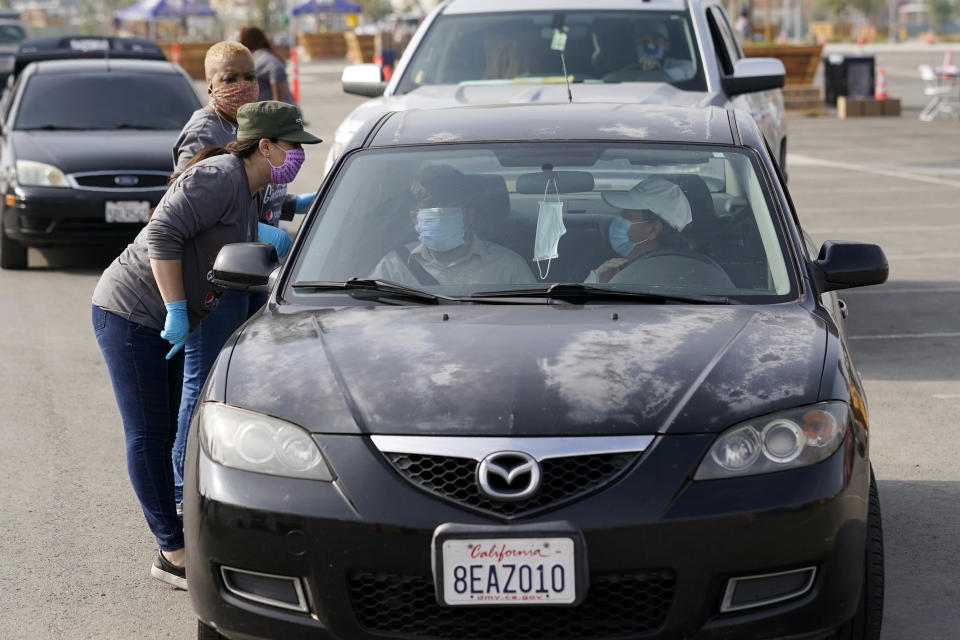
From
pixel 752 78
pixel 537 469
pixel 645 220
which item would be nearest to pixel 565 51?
pixel 752 78

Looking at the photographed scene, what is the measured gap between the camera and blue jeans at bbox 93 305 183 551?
4.88 meters

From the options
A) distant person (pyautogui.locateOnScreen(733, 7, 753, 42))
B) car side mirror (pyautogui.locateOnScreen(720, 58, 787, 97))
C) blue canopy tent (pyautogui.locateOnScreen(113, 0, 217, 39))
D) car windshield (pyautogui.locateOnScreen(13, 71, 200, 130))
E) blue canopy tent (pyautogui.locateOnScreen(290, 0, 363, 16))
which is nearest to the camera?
car side mirror (pyautogui.locateOnScreen(720, 58, 787, 97))

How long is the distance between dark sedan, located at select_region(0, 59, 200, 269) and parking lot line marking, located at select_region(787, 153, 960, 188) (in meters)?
8.74

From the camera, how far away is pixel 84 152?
1192cm

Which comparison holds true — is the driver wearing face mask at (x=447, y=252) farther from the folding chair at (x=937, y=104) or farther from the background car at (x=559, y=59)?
the folding chair at (x=937, y=104)

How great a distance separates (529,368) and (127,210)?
27.2ft

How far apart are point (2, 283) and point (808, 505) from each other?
908cm

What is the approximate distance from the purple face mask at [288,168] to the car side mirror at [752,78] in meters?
4.74

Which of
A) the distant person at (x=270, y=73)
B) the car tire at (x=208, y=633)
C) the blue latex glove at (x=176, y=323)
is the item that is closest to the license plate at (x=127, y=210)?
the distant person at (x=270, y=73)

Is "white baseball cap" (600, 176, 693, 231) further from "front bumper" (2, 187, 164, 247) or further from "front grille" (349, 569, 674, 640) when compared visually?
"front bumper" (2, 187, 164, 247)

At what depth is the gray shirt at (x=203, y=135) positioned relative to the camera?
557 centimetres

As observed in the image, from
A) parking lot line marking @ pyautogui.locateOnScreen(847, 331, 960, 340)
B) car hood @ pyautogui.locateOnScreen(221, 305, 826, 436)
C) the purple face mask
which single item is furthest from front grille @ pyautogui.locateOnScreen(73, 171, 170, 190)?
car hood @ pyautogui.locateOnScreen(221, 305, 826, 436)

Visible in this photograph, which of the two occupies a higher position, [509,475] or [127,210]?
[509,475]

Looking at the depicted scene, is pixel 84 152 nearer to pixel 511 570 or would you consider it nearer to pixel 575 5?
pixel 575 5
